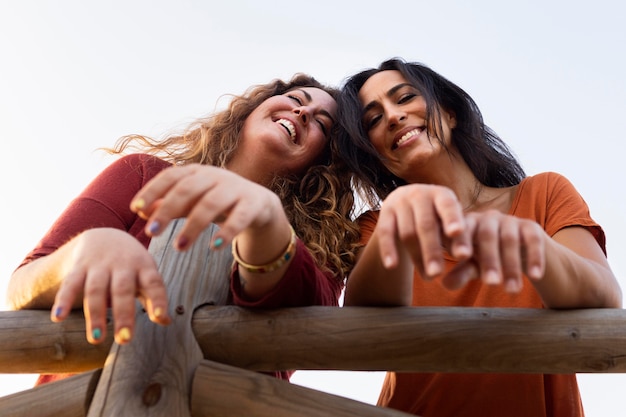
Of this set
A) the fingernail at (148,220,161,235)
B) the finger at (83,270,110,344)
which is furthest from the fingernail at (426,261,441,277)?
the finger at (83,270,110,344)

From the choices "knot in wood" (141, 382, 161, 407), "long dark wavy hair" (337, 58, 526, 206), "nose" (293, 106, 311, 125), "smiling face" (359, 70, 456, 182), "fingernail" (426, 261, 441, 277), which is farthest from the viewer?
"nose" (293, 106, 311, 125)

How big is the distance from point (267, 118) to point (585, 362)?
1.75 metres

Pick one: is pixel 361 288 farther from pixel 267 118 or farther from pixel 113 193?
pixel 267 118

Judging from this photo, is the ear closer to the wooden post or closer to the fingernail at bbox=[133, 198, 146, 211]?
the wooden post

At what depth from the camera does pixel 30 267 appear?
1.77 m

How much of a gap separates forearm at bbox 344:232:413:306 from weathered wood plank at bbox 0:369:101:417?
549mm

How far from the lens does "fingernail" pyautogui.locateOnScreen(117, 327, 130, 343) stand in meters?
1.22

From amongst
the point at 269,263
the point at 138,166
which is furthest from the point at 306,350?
the point at 138,166

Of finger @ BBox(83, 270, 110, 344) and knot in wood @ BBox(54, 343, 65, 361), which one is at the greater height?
finger @ BBox(83, 270, 110, 344)

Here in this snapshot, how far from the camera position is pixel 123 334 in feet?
4.01

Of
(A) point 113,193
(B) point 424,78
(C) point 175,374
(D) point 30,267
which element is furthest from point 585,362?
(B) point 424,78

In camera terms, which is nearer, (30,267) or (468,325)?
(468,325)

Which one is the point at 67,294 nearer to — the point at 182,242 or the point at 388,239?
the point at 182,242

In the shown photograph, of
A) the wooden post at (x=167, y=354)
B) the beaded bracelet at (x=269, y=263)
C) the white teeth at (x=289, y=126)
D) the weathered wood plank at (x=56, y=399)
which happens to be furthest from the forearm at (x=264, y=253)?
the white teeth at (x=289, y=126)
